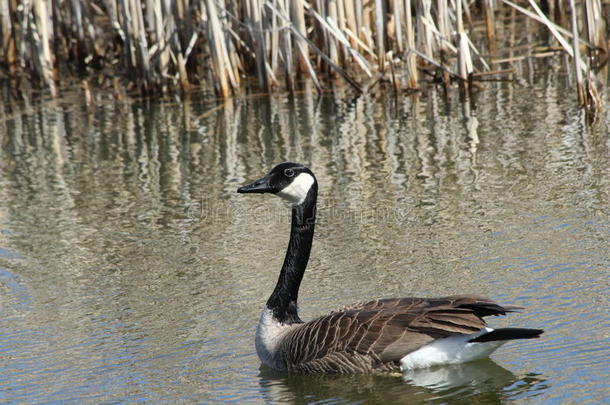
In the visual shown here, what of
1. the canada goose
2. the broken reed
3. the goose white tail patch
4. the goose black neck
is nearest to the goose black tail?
the canada goose

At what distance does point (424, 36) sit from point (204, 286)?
6.86m

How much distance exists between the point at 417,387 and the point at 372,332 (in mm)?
440

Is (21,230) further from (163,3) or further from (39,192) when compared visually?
(163,3)

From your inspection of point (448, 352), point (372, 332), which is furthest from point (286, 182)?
point (448, 352)

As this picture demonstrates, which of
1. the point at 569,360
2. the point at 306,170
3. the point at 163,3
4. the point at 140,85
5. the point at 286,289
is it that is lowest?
the point at 569,360

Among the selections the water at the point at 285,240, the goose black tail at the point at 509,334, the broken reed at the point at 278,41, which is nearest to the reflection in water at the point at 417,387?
the water at the point at 285,240

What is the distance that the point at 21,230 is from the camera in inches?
402

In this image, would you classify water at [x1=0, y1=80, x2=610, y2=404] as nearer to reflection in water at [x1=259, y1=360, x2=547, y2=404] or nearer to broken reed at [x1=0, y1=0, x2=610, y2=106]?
reflection in water at [x1=259, y1=360, x2=547, y2=404]

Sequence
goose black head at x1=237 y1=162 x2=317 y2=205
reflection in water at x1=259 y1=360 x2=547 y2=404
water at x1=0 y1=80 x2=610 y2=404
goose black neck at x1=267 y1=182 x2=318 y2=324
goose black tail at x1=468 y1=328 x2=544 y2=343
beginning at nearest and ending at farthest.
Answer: goose black tail at x1=468 y1=328 x2=544 y2=343 → reflection in water at x1=259 y1=360 x2=547 y2=404 → water at x1=0 y1=80 x2=610 y2=404 → goose black head at x1=237 y1=162 x2=317 y2=205 → goose black neck at x1=267 y1=182 x2=318 y2=324

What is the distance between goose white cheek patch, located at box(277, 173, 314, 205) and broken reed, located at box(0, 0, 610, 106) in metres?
5.87

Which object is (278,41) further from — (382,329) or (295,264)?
(382,329)

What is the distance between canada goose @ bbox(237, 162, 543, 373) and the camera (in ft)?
19.6

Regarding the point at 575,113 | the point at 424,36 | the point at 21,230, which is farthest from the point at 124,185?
the point at 575,113

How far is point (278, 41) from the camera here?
1496 centimetres
